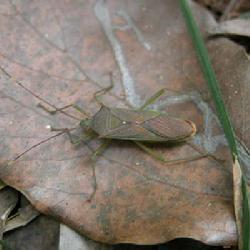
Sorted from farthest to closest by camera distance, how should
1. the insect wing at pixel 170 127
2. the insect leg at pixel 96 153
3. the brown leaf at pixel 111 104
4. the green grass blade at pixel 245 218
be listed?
the insect wing at pixel 170 127, the insect leg at pixel 96 153, the brown leaf at pixel 111 104, the green grass blade at pixel 245 218

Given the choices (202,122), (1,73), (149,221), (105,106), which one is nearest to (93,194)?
(149,221)

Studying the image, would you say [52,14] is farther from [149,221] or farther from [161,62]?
[149,221]

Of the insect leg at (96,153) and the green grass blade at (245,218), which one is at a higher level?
the insect leg at (96,153)

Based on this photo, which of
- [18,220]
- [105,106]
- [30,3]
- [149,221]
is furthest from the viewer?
[30,3]

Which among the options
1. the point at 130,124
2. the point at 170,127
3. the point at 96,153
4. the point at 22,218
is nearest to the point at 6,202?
the point at 22,218

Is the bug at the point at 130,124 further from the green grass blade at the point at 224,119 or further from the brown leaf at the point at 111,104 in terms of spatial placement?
the green grass blade at the point at 224,119

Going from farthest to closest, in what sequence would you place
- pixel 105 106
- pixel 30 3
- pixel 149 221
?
pixel 30 3 → pixel 105 106 → pixel 149 221

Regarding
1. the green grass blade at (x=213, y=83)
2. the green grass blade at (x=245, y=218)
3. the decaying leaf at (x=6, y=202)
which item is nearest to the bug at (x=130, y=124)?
the decaying leaf at (x=6, y=202)
